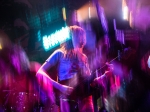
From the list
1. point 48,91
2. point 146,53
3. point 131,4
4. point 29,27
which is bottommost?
point 48,91

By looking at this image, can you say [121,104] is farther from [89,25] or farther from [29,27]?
[29,27]

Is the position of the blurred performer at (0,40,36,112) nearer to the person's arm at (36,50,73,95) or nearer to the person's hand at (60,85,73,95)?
the person's arm at (36,50,73,95)

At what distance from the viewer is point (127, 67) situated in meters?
3.72

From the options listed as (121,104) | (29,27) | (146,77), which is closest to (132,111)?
(121,104)

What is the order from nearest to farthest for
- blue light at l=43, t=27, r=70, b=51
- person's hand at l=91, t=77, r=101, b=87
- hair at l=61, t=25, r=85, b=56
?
person's hand at l=91, t=77, r=101, b=87, hair at l=61, t=25, r=85, b=56, blue light at l=43, t=27, r=70, b=51

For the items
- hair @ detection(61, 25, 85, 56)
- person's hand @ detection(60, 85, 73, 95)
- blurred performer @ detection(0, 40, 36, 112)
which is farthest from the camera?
blurred performer @ detection(0, 40, 36, 112)

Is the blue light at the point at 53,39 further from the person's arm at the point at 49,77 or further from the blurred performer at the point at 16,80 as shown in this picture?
the person's arm at the point at 49,77

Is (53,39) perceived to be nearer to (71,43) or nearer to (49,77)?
(71,43)

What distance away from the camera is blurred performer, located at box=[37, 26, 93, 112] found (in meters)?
2.19

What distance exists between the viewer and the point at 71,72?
95.6 inches

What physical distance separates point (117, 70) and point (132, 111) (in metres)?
0.81

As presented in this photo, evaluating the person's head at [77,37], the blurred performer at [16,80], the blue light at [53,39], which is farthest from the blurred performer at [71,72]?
the blue light at [53,39]

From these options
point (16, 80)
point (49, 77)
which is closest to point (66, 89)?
point (49, 77)

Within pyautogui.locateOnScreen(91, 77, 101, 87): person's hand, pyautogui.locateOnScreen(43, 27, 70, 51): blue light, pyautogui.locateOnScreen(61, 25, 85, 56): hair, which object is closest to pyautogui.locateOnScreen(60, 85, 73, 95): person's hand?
pyautogui.locateOnScreen(91, 77, 101, 87): person's hand
